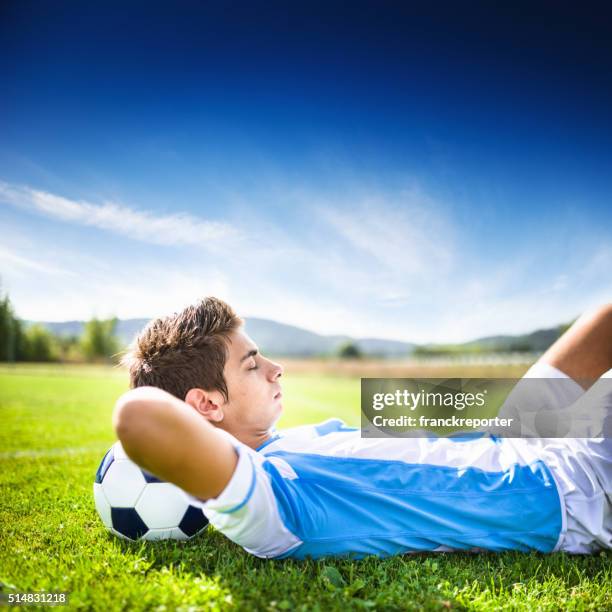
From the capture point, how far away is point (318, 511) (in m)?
2.14

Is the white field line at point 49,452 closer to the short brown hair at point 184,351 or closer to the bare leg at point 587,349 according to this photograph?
the short brown hair at point 184,351

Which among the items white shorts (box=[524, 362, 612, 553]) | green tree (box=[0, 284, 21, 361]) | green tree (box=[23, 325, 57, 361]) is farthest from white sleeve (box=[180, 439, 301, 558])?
green tree (box=[23, 325, 57, 361])

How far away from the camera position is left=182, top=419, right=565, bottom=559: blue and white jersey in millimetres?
2154

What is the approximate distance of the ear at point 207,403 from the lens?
8.02 feet

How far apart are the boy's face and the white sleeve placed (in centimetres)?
40

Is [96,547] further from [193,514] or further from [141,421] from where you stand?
[141,421]

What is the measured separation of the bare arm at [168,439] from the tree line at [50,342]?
81.7 ft

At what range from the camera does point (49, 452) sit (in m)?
5.58

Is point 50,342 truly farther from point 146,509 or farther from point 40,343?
point 146,509

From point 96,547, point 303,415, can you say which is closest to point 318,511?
point 96,547

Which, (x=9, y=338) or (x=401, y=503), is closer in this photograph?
(x=401, y=503)

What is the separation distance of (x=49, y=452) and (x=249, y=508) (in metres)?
4.79

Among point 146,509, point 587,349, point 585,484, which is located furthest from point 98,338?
point 585,484

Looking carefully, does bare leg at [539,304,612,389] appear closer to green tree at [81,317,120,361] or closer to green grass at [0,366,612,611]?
green grass at [0,366,612,611]
